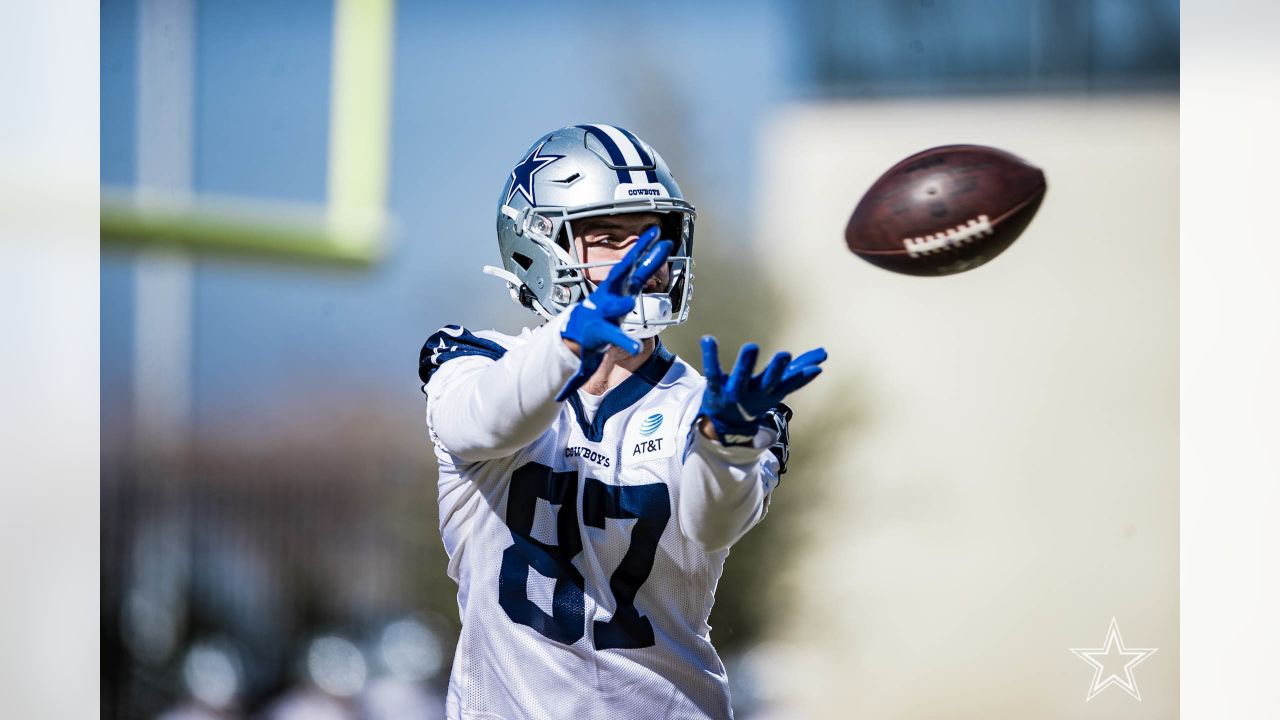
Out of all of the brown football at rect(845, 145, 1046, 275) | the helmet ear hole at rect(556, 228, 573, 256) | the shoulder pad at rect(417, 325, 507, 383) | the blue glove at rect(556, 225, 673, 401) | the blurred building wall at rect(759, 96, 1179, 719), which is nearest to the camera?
the blue glove at rect(556, 225, 673, 401)

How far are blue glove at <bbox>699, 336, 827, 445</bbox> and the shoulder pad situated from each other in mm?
325

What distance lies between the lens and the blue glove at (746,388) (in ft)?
3.75

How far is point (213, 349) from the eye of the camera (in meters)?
3.36

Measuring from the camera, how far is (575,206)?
4.88 feet

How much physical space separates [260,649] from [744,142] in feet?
6.66

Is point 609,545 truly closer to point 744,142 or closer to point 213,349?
point 744,142

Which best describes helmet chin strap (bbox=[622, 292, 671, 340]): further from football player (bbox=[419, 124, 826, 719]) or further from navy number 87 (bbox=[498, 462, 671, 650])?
navy number 87 (bbox=[498, 462, 671, 650])

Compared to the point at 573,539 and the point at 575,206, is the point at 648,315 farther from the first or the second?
the point at 573,539

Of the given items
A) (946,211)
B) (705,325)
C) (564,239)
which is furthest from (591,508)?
(705,325)

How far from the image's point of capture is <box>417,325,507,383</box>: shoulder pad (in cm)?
139

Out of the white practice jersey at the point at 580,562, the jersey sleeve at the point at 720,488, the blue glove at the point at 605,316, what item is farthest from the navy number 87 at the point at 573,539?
the blue glove at the point at 605,316

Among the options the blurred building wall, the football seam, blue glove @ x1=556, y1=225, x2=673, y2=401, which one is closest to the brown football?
the football seam
